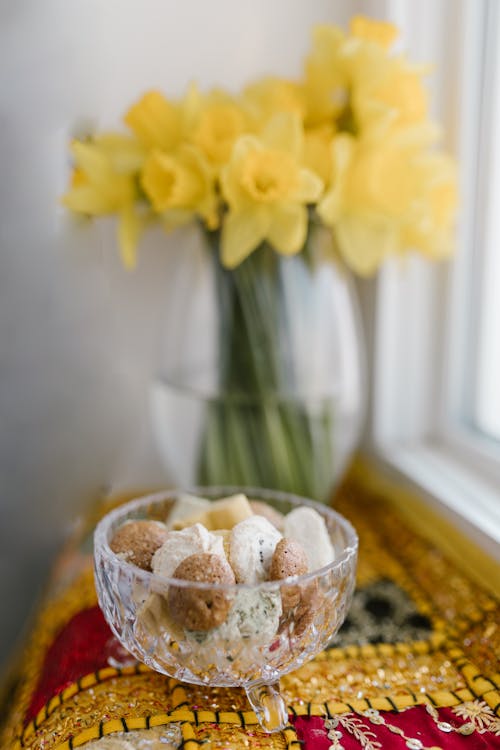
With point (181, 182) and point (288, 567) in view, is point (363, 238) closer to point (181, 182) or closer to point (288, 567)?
point (181, 182)

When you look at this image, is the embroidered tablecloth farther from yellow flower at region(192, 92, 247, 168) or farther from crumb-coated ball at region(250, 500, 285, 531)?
yellow flower at region(192, 92, 247, 168)

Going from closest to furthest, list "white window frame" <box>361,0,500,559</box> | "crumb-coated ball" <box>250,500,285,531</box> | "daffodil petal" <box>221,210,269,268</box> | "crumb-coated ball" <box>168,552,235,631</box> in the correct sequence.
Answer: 1. "crumb-coated ball" <box>168,552,235,631</box>
2. "crumb-coated ball" <box>250,500,285,531</box>
3. "daffodil petal" <box>221,210,269,268</box>
4. "white window frame" <box>361,0,500,559</box>

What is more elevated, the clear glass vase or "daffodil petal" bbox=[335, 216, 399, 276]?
"daffodil petal" bbox=[335, 216, 399, 276]

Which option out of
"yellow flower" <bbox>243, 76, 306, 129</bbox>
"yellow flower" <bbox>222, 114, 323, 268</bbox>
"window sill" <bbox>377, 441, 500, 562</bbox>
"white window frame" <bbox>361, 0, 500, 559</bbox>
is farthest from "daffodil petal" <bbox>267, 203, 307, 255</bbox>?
"window sill" <bbox>377, 441, 500, 562</bbox>

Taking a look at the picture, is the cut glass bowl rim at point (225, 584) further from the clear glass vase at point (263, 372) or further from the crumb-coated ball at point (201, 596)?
the clear glass vase at point (263, 372)

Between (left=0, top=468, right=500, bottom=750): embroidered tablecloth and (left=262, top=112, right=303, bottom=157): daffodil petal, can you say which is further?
(left=262, top=112, right=303, bottom=157): daffodil petal

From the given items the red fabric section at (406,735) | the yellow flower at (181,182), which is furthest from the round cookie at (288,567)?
the yellow flower at (181,182)

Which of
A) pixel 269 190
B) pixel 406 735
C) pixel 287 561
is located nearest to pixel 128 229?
pixel 269 190
